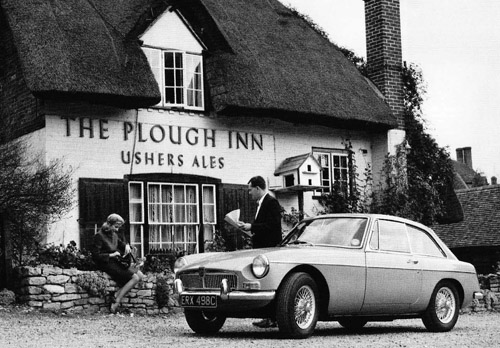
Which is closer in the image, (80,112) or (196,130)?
(80,112)

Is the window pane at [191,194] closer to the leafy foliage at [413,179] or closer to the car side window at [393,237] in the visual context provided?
the leafy foliage at [413,179]

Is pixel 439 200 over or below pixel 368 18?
below

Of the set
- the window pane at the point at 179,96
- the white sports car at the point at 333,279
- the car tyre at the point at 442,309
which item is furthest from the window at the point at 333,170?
the car tyre at the point at 442,309

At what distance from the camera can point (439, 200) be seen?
2262 cm

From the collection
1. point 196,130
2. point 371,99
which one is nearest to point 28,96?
point 196,130

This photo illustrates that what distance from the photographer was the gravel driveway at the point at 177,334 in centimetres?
895

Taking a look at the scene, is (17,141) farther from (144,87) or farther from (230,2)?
(230,2)

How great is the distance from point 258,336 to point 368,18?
14633mm

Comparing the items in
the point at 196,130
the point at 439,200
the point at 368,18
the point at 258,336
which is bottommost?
the point at 258,336

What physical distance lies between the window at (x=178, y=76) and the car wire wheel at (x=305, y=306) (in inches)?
379

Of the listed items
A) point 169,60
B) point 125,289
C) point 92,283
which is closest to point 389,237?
point 125,289

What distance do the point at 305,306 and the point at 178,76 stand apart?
10.3 meters

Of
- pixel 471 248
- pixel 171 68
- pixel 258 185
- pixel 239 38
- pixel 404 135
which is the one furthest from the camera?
pixel 471 248

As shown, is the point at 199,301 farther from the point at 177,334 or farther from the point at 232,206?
the point at 232,206
